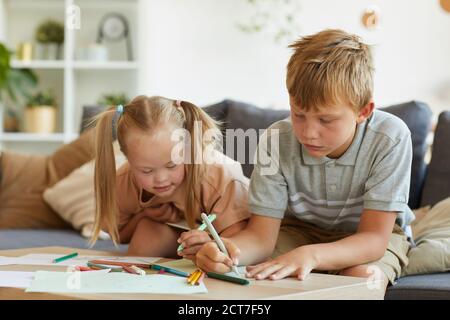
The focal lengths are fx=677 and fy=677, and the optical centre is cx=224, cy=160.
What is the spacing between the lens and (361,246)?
3.85 feet

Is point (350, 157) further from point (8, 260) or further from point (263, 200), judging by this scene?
point (8, 260)

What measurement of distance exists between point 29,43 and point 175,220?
112 inches

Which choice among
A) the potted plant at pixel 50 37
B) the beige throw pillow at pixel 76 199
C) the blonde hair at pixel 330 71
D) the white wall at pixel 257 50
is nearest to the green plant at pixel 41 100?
the potted plant at pixel 50 37

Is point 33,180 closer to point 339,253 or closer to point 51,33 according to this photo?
point 339,253

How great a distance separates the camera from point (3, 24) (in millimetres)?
3984

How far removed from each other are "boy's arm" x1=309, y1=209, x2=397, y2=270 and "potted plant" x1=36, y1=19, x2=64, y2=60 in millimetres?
3080

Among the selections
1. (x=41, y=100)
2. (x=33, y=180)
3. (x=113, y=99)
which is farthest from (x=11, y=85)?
(x=33, y=180)

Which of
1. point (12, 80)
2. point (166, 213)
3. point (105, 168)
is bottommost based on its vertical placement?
point (166, 213)

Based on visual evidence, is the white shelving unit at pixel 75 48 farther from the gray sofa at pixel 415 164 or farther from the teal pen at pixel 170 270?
the teal pen at pixel 170 270

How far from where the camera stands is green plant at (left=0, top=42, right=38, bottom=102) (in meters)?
3.49

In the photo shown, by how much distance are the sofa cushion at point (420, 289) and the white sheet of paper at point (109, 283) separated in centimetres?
46

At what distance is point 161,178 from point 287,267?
38 centimetres

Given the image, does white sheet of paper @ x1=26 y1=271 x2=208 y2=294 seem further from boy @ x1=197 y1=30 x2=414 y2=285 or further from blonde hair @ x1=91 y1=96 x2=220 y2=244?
blonde hair @ x1=91 y1=96 x2=220 y2=244
